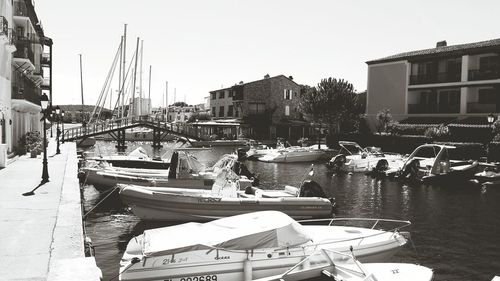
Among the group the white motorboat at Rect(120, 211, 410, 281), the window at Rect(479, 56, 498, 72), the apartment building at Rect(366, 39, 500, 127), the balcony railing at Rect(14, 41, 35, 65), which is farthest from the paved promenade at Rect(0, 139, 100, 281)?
the window at Rect(479, 56, 498, 72)

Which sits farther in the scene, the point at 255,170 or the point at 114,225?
the point at 255,170

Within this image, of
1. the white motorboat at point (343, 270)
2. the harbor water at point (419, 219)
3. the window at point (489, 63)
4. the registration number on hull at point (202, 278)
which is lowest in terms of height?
the harbor water at point (419, 219)

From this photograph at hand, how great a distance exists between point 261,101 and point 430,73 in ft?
106

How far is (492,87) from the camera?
4912 cm

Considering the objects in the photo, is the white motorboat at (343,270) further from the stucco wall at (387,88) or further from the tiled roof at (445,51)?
the stucco wall at (387,88)

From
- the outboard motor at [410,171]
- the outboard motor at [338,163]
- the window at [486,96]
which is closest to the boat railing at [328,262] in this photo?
the outboard motor at [410,171]

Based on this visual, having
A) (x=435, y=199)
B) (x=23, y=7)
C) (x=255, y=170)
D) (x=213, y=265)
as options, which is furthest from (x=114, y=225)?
(x=23, y=7)

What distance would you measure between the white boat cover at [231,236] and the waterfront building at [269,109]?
66.0 metres

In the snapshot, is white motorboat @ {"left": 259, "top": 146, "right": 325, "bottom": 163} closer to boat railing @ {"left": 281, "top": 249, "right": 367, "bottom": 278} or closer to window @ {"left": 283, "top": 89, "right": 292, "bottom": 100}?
window @ {"left": 283, "top": 89, "right": 292, "bottom": 100}

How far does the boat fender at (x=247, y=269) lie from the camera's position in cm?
1058

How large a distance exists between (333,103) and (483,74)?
704 inches

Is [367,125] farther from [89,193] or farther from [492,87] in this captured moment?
[89,193]

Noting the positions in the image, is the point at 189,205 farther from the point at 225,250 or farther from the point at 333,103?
the point at 333,103

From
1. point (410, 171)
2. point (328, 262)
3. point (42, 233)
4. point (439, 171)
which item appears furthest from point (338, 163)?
point (42, 233)
